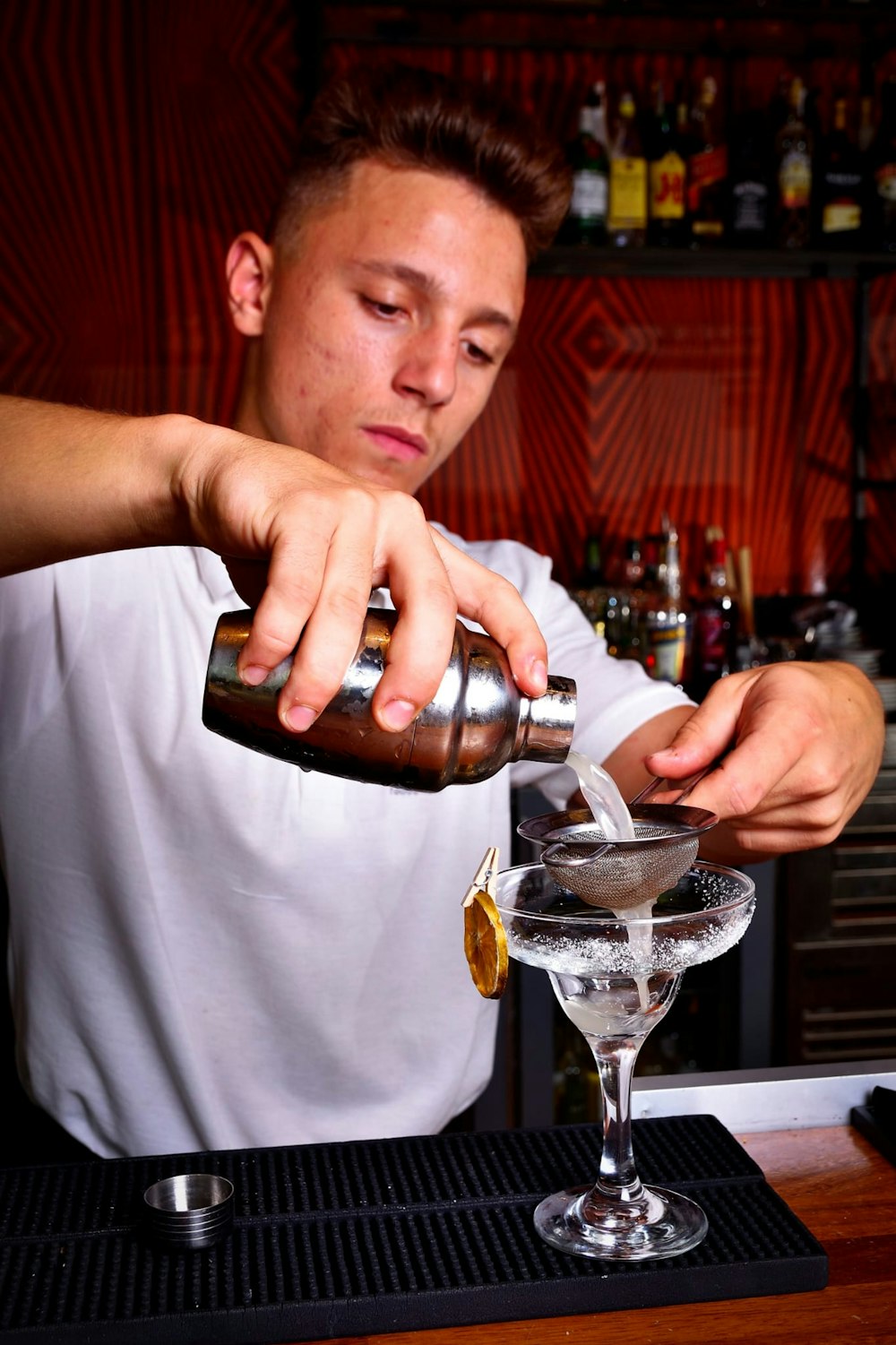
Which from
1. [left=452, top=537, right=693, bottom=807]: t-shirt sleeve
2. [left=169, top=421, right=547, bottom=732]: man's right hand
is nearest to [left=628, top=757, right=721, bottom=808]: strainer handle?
[left=169, top=421, right=547, bottom=732]: man's right hand

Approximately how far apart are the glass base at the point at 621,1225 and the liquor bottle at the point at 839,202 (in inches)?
108

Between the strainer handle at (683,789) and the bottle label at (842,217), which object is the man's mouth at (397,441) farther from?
the bottle label at (842,217)

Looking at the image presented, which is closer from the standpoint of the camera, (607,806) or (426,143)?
(607,806)

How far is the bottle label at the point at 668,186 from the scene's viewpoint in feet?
10.0

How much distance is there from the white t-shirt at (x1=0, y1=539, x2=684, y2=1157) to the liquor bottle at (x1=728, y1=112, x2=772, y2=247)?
2.06 metres

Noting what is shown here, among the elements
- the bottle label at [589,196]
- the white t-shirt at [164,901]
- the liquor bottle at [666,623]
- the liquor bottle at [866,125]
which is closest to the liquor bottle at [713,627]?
the liquor bottle at [666,623]

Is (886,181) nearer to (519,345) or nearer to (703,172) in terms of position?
(703,172)

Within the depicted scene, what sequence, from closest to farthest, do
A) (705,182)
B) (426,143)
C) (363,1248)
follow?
(363,1248)
(426,143)
(705,182)

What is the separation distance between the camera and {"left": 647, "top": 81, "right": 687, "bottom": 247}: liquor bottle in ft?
10.1

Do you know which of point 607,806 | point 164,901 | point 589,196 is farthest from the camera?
point 589,196

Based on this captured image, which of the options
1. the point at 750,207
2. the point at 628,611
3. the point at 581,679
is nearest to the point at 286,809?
the point at 581,679

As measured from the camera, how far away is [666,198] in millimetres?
3070

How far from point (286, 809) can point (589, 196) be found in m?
1.98

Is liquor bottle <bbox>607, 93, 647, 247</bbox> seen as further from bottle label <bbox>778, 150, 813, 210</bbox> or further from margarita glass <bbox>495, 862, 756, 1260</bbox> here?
margarita glass <bbox>495, 862, 756, 1260</bbox>
